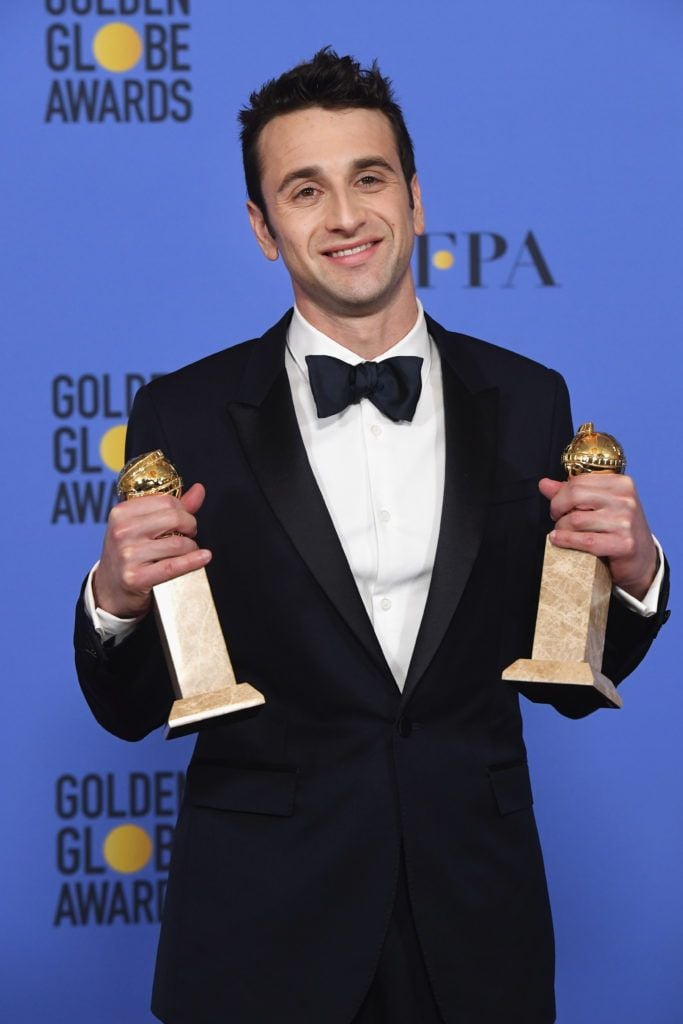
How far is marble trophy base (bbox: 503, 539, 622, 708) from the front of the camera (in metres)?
1.49

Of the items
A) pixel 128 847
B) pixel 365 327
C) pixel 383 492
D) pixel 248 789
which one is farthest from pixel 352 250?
pixel 128 847

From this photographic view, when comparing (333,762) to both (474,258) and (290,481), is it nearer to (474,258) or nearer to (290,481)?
(290,481)

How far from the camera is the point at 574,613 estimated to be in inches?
59.9

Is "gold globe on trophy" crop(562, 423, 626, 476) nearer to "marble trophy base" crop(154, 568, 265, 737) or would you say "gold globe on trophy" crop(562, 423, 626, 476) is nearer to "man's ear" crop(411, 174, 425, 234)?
"marble trophy base" crop(154, 568, 265, 737)

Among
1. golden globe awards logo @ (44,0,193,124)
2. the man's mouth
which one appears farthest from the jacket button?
golden globe awards logo @ (44,0,193,124)

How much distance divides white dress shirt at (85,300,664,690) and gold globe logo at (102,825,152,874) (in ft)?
4.23

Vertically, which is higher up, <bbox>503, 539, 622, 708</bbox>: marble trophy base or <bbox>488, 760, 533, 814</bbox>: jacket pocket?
<bbox>503, 539, 622, 708</bbox>: marble trophy base

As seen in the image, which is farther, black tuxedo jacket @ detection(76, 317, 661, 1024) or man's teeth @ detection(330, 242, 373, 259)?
man's teeth @ detection(330, 242, 373, 259)

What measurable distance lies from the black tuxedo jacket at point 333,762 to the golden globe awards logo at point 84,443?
3.40 feet

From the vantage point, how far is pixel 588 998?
286 cm

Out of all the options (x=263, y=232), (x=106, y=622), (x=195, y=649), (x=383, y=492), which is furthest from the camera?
(x=263, y=232)

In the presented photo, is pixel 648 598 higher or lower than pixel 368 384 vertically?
lower

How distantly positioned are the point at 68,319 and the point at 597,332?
3.40 feet

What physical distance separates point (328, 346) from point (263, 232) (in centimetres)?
23
